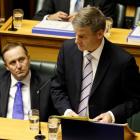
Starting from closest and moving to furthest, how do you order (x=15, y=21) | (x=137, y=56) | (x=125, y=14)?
(x=137, y=56)
(x=15, y=21)
(x=125, y=14)

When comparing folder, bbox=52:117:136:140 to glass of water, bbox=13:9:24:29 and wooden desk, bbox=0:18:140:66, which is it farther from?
glass of water, bbox=13:9:24:29

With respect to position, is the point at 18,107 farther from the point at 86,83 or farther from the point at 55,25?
the point at 55,25

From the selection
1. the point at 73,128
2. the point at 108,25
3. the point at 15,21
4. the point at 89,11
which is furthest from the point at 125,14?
the point at 73,128

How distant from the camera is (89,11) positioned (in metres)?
2.59

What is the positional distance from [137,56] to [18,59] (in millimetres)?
1269

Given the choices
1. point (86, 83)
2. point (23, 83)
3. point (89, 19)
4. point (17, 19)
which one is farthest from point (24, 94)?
point (17, 19)

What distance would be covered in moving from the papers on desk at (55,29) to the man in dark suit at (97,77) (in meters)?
1.04

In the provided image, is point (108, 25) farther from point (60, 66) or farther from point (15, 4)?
point (15, 4)

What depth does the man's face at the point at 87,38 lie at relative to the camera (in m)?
2.62

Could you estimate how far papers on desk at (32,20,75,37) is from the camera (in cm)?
399

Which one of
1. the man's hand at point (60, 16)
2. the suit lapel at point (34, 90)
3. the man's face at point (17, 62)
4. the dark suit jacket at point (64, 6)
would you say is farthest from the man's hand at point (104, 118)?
the dark suit jacket at point (64, 6)

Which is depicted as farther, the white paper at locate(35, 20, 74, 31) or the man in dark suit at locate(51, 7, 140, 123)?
the white paper at locate(35, 20, 74, 31)

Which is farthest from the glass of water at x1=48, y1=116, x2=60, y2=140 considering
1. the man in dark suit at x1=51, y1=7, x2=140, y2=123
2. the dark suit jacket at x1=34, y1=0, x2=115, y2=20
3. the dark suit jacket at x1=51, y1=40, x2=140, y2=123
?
the dark suit jacket at x1=34, y1=0, x2=115, y2=20

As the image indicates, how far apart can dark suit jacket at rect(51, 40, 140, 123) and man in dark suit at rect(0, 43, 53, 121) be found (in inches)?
6.6
